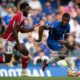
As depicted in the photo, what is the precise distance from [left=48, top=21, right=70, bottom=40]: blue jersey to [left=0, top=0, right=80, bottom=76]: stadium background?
1.71 m

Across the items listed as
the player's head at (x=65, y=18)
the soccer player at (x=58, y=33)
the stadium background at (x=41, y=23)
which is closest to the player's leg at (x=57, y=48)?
the soccer player at (x=58, y=33)

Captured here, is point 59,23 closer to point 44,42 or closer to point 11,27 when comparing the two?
point 11,27

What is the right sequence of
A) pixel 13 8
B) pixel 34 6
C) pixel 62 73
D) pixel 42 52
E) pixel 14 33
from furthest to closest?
pixel 34 6 < pixel 13 8 < pixel 42 52 < pixel 62 73 < pixel 14 33

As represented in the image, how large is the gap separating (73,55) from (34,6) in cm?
442

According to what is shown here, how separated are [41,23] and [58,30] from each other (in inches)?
179

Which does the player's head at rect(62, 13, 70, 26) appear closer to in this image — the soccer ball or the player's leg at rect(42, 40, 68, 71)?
the player's leg at rect(42, 40, 68, 71)

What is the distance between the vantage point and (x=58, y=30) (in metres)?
15.4

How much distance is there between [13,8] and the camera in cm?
1980

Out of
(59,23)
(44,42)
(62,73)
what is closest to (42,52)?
(44,42)

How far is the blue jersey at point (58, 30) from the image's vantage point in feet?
50.5

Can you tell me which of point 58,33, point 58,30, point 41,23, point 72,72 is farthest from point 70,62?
point 41,23

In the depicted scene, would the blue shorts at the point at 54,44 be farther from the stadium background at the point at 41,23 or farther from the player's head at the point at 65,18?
the stadium background at the point at 41,23

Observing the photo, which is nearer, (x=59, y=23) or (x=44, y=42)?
(x=59, y=23)

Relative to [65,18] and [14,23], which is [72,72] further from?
[14,23]
